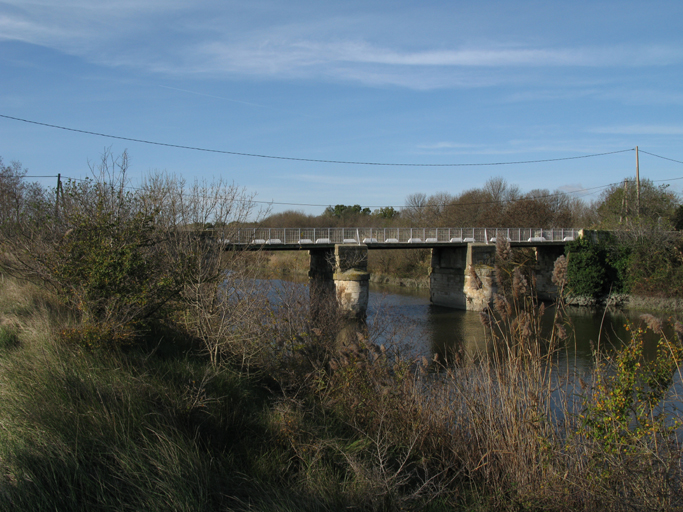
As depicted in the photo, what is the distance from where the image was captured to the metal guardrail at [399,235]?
3231cm

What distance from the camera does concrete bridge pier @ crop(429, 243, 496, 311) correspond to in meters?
35.3

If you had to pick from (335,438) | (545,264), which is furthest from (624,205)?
(335,438)

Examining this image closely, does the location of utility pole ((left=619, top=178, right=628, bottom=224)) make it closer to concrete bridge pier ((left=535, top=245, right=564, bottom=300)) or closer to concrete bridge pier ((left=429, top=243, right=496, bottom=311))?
concrete bridge pier ((left=535, top=245, right=564, bottom=300))

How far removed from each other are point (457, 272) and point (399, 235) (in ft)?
18.0

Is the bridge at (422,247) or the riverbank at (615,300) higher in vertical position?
the bridge at (422,247)

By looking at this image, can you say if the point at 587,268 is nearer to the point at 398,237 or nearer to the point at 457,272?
the point at 457,272

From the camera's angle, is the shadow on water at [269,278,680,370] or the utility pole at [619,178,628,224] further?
the utility pole at [619,178,628,224]

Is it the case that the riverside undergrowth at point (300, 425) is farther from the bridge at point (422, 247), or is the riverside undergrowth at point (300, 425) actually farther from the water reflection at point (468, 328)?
the bridge at point (422, 247)

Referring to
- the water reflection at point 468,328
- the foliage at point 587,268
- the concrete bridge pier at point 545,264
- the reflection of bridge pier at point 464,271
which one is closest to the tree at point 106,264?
the water reflection at point 468,328

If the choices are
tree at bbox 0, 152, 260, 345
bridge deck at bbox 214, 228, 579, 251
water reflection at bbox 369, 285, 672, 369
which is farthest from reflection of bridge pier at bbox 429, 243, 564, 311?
tree at bbox 0, 152, 260, 345

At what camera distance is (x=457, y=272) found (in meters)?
38.0

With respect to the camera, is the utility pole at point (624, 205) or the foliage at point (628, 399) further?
the utility pole at point (624, 205)

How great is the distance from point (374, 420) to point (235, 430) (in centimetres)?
195

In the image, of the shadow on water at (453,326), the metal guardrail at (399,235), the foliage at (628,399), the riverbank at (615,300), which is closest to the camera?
the foliage at (628,399)
